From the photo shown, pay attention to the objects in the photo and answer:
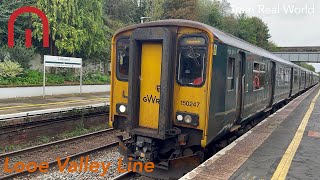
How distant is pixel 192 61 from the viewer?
6.19 metres

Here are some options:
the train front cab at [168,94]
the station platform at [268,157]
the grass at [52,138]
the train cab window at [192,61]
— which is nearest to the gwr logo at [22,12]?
the grass at [52,138]

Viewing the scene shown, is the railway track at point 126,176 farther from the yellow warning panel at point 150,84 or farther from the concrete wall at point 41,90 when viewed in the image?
the concrete wall at point 41,90

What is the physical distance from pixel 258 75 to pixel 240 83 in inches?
85.1

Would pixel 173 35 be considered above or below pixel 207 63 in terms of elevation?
above

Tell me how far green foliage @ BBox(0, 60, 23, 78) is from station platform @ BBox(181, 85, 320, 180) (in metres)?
16.1

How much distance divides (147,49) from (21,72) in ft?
54.7

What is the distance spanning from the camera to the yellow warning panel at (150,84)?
636cm

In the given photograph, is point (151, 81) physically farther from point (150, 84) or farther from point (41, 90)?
point (41, 90)

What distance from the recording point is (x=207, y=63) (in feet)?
19.7

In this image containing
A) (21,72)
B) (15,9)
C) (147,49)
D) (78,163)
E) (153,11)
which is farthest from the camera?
(153,11)

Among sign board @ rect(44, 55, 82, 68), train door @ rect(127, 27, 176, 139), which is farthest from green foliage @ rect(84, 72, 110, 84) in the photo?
train door @ rect(127, 27, 176, 139)

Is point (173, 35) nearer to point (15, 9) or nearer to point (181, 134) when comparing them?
point (181, 134)

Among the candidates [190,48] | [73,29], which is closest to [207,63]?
[190,48]

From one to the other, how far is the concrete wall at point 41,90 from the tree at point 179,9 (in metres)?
20.0
